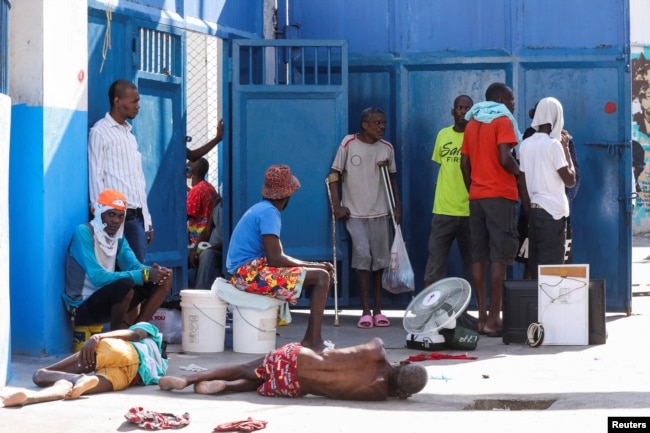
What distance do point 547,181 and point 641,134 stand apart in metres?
16.0

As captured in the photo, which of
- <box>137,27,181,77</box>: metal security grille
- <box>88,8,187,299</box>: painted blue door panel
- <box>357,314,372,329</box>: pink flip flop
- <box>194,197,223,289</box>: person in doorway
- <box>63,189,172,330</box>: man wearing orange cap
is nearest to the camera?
<box>63,189,172,330</box>: man wearing orange cap

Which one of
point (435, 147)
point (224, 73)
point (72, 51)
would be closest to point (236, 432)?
point (72, 51)

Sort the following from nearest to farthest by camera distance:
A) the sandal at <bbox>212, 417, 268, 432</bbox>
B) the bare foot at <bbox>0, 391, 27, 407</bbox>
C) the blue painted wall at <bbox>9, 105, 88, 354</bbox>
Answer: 1. the sandal at <bbox>212, 417, 268, 432</bbox>
2. the bare foot at <bbox>0, 391, 27, 407</bbox>
3. the blue painted wall at <bbox>9, 105, 88, 354</bbox>

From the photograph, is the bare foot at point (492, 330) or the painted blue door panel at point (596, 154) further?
the painted blue door panel at point (596, 154)

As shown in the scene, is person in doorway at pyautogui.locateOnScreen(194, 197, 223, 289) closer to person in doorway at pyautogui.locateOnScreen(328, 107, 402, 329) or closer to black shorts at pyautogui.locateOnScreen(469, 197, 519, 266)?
person in doorway at pyautogui.locateOnScreen(328, 107, 402, 329)

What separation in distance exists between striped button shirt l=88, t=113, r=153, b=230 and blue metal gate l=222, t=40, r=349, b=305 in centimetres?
166

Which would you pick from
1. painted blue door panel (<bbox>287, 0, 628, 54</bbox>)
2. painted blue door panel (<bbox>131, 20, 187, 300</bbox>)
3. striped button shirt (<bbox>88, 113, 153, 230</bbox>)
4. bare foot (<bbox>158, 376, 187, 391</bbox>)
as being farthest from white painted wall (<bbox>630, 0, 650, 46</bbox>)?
bare foot (<bbox>158, 376, 187, 391</bbox>)

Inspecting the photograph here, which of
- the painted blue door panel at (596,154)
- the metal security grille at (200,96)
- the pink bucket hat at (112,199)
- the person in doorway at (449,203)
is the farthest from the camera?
the metal security grille at (200,96)

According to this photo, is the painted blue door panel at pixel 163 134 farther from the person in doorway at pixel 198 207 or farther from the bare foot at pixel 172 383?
the bare foot at pixel 172 383

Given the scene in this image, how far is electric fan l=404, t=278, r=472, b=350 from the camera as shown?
8.76m

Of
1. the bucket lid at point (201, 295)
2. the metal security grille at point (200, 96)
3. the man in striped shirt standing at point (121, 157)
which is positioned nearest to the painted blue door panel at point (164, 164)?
the man in striped shirt standing at point (121, 157)

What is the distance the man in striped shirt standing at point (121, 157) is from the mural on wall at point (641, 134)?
16941 millimetres

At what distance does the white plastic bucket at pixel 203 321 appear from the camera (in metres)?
8.82

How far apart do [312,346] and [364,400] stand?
1904mm
